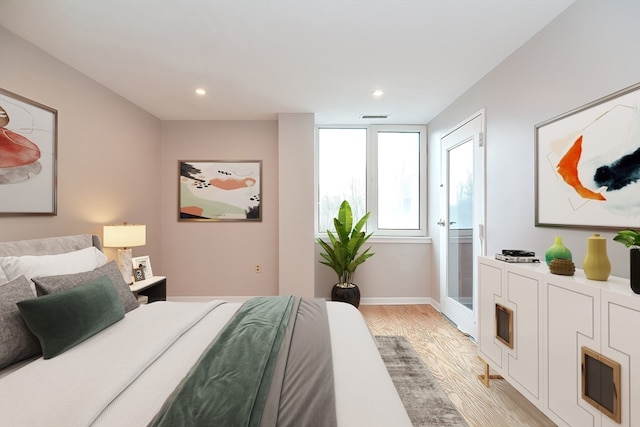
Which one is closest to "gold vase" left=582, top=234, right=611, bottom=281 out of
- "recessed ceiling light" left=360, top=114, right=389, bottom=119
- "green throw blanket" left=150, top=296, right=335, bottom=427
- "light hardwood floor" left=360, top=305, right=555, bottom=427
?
"light hardwood floor" left=360, top=305, right=555, bottom=427

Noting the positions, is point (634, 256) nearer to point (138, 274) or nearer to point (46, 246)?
point (46, 246)

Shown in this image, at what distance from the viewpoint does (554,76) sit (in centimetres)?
200

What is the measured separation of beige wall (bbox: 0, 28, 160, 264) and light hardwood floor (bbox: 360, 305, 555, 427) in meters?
2.98

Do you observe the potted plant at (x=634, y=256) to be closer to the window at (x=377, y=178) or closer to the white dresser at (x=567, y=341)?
the white dresser at (x=567, y=341)

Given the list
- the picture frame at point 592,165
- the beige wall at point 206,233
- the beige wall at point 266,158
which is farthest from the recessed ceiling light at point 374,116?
the picture frame at point 592,165

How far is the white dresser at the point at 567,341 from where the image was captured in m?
1.24

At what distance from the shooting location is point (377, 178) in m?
4.35

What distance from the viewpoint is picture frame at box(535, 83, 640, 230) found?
1.51m

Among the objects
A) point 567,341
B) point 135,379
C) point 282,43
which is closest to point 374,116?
point 282,43

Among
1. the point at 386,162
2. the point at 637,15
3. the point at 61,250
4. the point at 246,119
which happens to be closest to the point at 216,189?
the point at 246,119

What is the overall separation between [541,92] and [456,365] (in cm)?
212

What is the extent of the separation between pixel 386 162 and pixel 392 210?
674mm

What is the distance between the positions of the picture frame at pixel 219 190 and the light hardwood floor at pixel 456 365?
206 cm

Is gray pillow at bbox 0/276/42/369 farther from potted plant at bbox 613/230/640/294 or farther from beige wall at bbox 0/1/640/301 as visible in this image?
potted plant at bbox 613/230/640/294
